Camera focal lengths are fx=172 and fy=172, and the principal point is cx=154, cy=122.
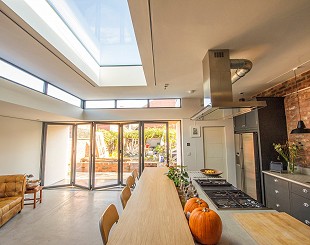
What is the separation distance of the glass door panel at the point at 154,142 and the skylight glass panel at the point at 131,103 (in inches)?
24.6

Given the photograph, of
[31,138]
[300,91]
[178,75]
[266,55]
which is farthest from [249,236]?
[31,138]

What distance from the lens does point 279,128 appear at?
3.55 m

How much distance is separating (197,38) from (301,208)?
9.24ft

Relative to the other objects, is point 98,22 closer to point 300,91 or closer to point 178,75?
point 178,75

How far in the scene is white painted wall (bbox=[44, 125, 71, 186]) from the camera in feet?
18.4

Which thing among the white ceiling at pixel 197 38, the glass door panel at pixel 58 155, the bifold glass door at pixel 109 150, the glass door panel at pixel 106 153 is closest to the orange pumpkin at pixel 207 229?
the white ceiling at pixel 197 38

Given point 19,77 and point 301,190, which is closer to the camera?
point 301,190

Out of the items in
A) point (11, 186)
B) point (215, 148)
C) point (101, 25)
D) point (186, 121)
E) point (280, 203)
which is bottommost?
point (280, 203)

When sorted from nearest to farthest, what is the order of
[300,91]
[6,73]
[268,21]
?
[268,21]
[6,73]
[300,91]

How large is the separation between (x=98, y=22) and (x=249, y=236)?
2.82 metres

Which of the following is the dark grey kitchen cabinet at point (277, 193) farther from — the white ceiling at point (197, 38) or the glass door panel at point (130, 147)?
the glass door panel at point (130, 147)

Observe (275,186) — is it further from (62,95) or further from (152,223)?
(62,95)

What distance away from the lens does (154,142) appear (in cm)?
542

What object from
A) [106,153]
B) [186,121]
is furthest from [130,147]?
[186,121]
